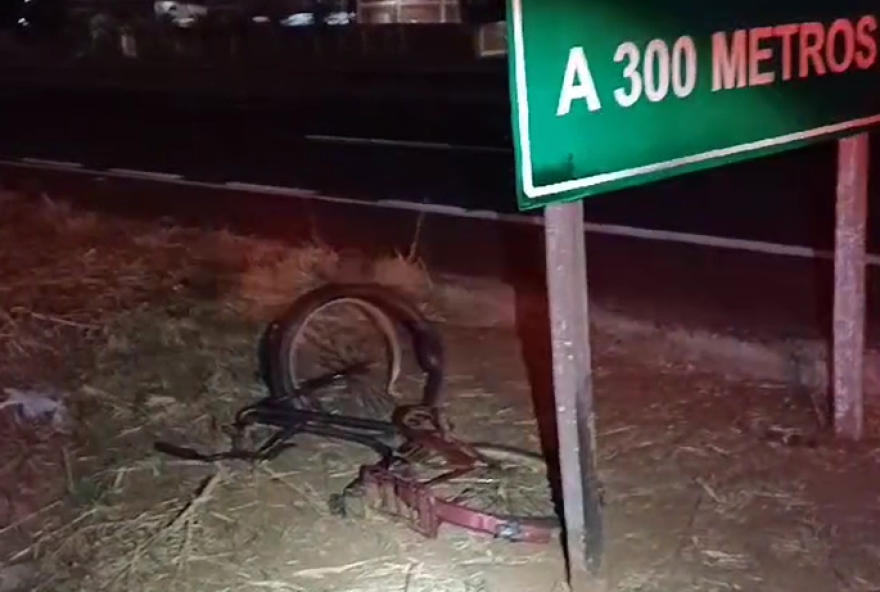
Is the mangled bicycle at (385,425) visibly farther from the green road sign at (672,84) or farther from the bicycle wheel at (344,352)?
the green road sign at (672,84)

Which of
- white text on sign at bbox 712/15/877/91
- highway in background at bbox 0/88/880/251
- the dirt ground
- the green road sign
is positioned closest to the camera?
the green road sign

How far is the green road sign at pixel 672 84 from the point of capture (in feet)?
6.15

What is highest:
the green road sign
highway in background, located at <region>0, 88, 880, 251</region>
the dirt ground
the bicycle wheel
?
the green road sign

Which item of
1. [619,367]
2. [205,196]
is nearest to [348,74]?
[205,196]

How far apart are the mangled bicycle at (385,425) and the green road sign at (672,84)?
73 centimetres

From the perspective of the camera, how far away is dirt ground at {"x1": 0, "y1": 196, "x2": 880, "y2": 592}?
2309mm

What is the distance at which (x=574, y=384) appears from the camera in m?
2.11

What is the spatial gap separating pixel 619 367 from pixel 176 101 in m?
3.59

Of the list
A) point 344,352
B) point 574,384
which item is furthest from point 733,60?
point 344,352

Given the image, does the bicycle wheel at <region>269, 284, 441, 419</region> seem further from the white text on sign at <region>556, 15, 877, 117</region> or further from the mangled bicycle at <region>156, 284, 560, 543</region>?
the white text on sign at <region>556, 15, 877, 117</region>

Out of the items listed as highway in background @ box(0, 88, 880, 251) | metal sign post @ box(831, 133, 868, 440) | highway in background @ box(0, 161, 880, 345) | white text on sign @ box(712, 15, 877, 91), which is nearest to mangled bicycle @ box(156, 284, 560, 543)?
highway in background @ box(0, 161, 880, 345)

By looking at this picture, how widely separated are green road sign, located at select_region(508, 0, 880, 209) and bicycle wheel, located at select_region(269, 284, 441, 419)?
1088mm

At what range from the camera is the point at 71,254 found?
4.29m

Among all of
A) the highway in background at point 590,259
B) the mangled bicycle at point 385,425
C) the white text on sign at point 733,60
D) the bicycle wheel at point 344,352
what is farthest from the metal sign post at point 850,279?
the bicycle wheel at point 344,352
